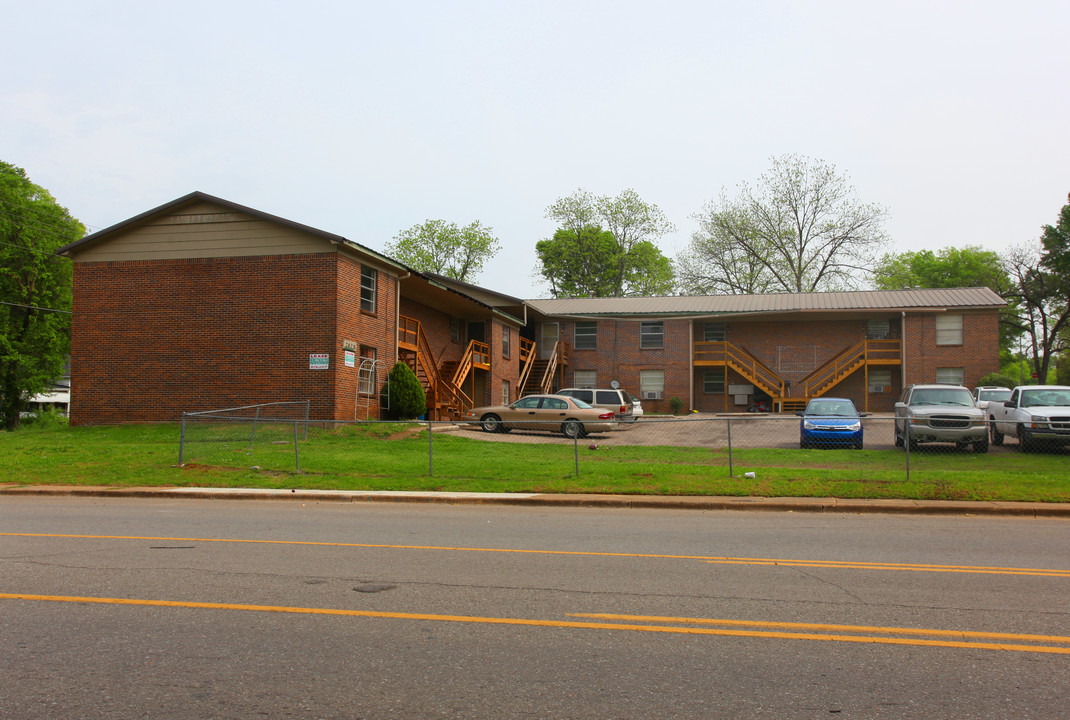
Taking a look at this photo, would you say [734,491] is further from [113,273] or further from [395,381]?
[113,273]

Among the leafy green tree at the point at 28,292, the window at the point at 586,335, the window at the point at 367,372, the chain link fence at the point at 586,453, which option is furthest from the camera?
the window at the point at 586,335

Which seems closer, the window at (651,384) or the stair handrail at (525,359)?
the stair handrail at (525,359)

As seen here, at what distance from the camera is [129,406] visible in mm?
26516

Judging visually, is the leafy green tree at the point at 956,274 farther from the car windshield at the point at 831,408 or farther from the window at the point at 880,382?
the car windshield at the point at 831,408

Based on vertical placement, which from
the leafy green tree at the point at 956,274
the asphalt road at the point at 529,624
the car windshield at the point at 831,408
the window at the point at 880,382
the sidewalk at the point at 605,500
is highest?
the leafy green tree at the point at 956,274

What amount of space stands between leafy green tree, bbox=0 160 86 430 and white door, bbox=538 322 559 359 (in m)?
26.5

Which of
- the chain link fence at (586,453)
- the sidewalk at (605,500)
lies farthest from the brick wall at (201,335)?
the sidewalk at (605,500)

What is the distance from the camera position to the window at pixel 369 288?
1093 inches

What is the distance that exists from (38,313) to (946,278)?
7090cm

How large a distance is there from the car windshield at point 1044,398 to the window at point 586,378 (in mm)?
27886

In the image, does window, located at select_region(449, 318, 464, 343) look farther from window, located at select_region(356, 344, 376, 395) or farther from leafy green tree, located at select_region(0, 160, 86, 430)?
leafy green tree, located at select_region(0, 160, 86, 430)

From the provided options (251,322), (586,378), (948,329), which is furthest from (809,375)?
(251,322)

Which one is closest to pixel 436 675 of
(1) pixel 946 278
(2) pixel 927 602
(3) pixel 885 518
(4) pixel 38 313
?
(2) pixel 927 602

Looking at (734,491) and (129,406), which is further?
(129,406)
